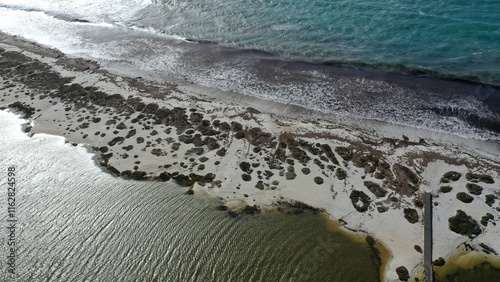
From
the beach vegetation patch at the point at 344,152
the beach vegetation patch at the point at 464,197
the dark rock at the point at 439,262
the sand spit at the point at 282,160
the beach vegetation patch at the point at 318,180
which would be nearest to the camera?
the dark rock at the point at 439,262

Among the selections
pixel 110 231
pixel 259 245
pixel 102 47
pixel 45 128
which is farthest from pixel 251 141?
pixel 102 47

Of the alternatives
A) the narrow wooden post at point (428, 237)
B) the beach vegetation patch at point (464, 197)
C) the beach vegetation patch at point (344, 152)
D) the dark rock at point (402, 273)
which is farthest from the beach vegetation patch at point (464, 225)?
the beach vegetation patch at point (344, 152)

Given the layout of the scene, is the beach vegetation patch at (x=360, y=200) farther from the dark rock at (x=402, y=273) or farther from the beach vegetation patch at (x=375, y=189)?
the dark rock at (x=402, y=273)

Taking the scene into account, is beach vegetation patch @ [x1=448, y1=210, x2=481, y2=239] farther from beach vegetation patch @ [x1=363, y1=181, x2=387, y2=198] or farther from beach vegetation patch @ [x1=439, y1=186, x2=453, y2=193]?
beach vegetation patch @ [x1=363, y1=181, x2=387, y2=198]

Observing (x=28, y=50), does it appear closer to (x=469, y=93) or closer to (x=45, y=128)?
(x=45, y=128)

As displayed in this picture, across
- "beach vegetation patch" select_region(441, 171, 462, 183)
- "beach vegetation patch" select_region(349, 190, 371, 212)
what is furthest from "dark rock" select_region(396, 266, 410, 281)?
"beach vegetation patch" select_region(441, 171, 462, 183)
